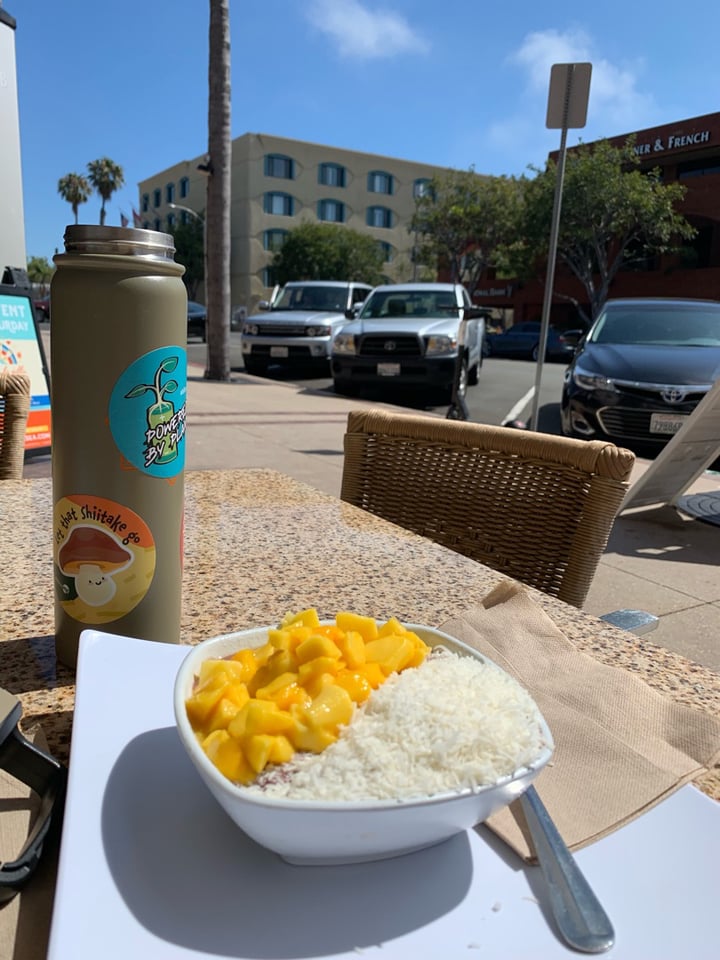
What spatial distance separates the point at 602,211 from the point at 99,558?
33976 millimetres

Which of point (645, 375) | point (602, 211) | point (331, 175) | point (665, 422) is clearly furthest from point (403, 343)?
point (331, 175)

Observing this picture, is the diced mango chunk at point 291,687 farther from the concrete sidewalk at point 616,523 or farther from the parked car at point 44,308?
the concrete sidewalk at point 616,523

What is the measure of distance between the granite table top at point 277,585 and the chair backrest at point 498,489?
0.26m

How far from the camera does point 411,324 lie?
10305mm

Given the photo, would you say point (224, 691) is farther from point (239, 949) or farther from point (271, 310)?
point (271, 310)

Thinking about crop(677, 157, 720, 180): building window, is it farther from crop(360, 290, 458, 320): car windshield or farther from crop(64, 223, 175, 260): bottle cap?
crop(64, 223, 175, 260): bottle cap

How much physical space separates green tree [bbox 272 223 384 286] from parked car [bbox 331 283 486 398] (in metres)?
36.4

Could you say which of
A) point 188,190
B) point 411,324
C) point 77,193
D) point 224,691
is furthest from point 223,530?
point 77,193

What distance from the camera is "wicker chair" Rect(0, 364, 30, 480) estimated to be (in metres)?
2.09

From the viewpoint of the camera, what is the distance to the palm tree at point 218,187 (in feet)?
33.0

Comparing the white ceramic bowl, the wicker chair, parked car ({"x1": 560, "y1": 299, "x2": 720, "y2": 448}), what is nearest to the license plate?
parked car ({"x1": 560, "y1": 299, "x2": 720, "y2": 448})

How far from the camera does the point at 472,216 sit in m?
36.6

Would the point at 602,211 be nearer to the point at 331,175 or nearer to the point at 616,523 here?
the point at 331,175

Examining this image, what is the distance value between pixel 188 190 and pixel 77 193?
1150 centimetres
